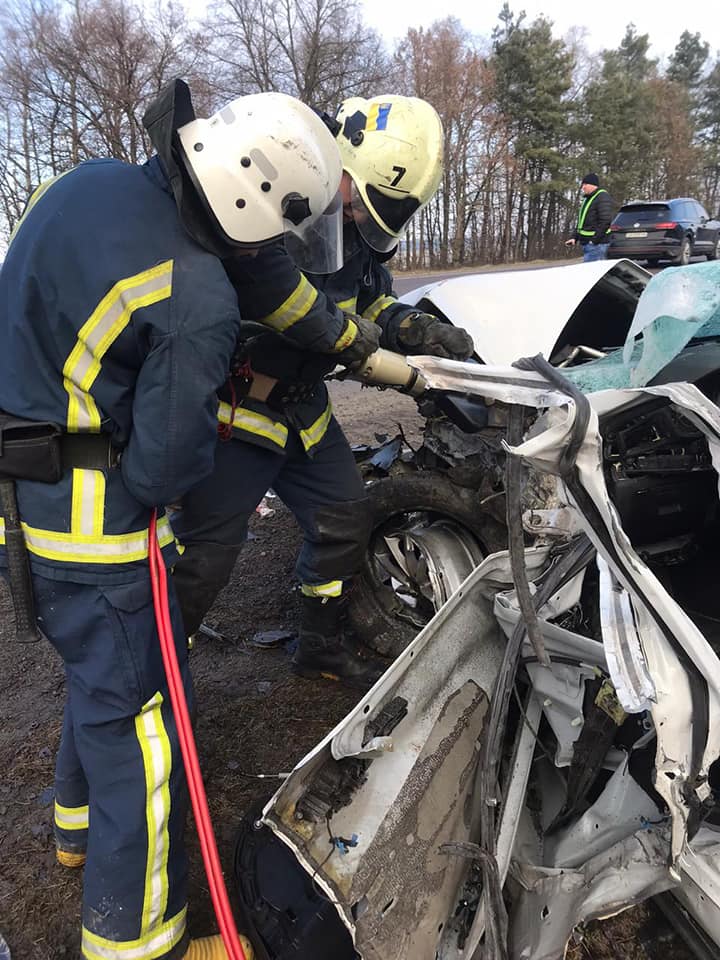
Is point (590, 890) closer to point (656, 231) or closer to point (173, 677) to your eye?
point (173, 677)

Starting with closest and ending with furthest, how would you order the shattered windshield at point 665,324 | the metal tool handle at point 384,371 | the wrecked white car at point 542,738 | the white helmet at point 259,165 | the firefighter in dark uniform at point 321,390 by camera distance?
1. the wrecked white car at point 542,738
2. the white helmet at point 259,165
3. the shattered windshield at point 665,324
4. the firefighter in dark uniform at point 321,390
5. the metal tool handle at point 384,371

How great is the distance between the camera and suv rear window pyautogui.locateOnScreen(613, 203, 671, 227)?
1431 cm

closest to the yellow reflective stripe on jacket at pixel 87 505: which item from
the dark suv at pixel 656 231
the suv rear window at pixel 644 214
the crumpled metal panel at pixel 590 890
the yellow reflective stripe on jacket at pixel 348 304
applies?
the crumpled metal panel at pixel 590 890

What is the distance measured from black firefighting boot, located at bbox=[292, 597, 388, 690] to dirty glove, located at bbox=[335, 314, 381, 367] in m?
0.99

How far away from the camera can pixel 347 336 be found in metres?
2.14

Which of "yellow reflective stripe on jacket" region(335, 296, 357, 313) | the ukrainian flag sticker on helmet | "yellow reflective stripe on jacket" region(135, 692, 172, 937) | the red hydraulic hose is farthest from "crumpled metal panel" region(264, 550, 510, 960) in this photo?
the ukrainian flag sticker on helmet

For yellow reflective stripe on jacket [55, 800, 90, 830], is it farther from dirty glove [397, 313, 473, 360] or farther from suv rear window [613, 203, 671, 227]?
suv rear window [613, 203, 671, 227]

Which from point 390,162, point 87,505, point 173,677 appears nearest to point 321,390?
point 390,162

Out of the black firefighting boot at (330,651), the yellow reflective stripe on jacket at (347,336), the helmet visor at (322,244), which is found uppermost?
the helmet visor at (322,244)

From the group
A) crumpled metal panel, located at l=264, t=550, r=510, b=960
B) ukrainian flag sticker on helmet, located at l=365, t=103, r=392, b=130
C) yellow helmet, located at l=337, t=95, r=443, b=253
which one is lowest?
crumpled metal panel, located at l=264, t=550, r=510, b=960

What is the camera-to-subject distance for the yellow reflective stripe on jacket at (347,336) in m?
2.12

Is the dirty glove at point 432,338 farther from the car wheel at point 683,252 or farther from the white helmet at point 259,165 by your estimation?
the car wheel at point 683,252

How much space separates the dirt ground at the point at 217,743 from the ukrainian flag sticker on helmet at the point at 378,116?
2141 millimetres

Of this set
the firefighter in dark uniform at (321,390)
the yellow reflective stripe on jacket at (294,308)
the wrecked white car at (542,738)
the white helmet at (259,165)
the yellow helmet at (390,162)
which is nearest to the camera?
the wrecked white car at (542,738)
